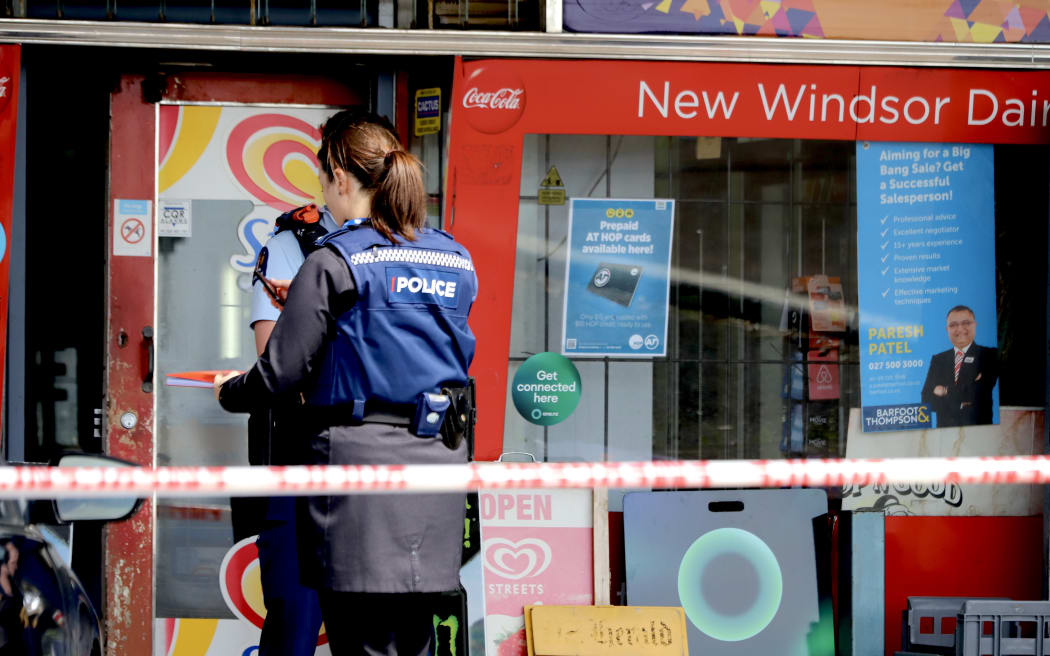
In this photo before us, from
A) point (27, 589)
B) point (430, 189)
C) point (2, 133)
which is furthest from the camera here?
point (430, 189)

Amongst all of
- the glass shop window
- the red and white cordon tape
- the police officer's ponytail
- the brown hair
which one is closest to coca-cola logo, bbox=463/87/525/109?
the glass shop window

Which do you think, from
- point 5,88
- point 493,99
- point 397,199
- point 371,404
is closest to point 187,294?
point 5,88

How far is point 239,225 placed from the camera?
5.09 m

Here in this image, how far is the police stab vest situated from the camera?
2875 mm

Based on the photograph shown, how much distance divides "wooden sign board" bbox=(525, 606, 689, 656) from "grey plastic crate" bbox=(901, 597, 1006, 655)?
87cm

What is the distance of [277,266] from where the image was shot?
3.63 meters

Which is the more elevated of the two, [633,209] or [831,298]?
[633,209]

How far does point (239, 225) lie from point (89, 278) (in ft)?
2.17

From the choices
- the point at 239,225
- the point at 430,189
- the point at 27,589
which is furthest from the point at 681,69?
the point at 27,589

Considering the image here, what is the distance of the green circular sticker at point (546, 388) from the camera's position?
501 cm

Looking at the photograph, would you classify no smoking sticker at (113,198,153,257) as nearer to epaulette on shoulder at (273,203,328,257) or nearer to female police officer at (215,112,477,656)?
epaulette on shoulder at (273,203,328,257)

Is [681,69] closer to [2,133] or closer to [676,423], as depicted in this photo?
[676,423]

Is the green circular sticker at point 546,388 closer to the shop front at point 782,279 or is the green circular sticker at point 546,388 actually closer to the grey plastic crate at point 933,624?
the shop front at point 782,279

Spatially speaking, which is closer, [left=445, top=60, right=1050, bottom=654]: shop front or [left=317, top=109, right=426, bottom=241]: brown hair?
[left=317, top=109, right=426, bottom=241]: brown hair
